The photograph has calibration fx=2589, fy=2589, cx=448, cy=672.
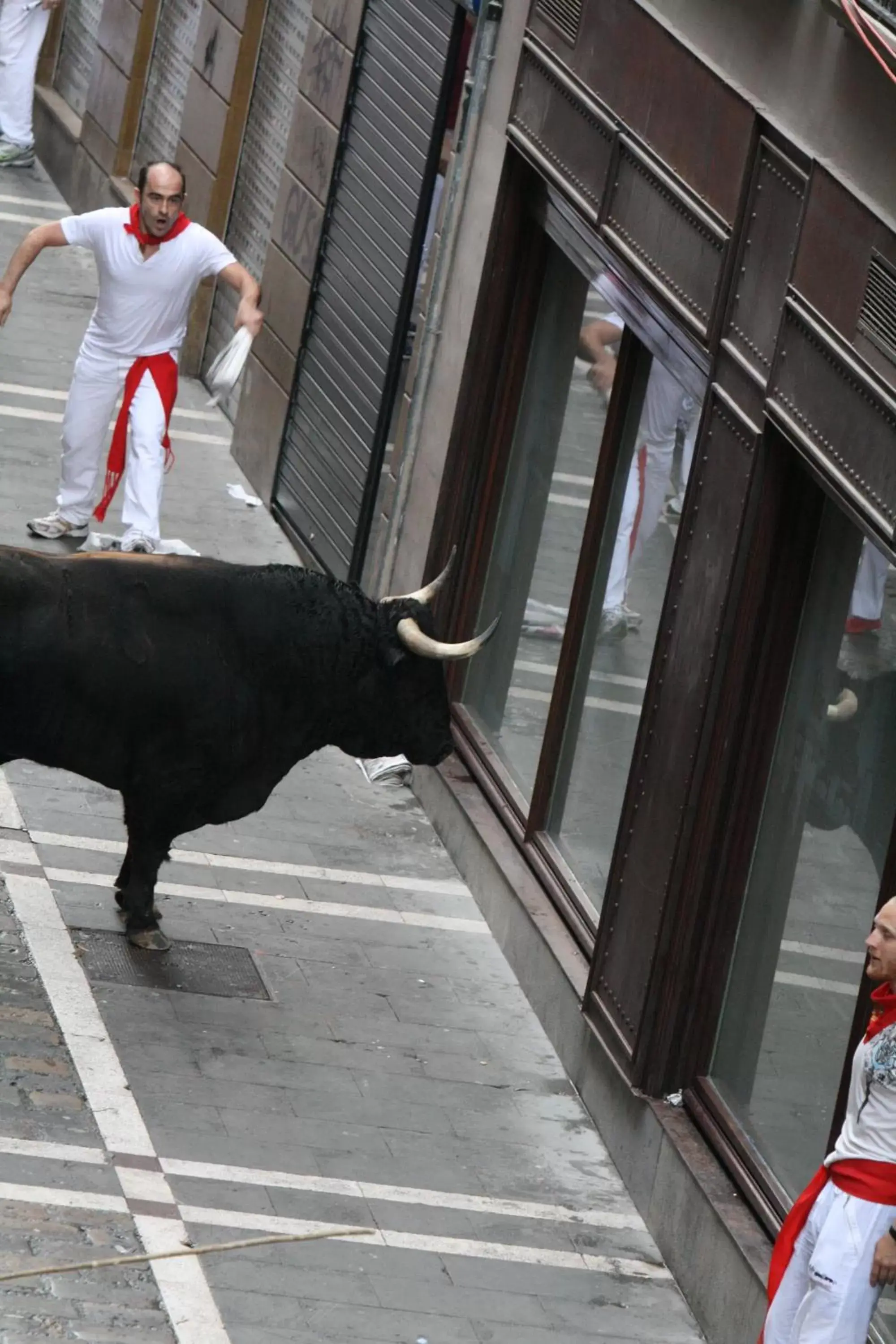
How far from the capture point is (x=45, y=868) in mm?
10703

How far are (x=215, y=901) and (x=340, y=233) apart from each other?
5188mm

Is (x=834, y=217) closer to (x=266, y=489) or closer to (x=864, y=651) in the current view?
(x=864, y=651)

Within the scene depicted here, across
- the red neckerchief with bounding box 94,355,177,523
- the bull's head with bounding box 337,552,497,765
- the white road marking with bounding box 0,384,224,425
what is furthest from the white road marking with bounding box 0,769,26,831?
the white road marking with bounding box 0,384,224,425

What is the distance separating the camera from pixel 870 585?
8.26 m

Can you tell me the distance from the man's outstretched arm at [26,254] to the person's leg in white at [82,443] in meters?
0.98

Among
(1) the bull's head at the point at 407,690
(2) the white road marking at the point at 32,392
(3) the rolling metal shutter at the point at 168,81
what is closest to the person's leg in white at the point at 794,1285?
(1) the bull's head at the point at 407,690

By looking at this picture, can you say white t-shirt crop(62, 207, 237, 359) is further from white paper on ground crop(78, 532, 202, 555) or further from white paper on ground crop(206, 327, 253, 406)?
white paper on ground crop(206, 327, 253, 406)

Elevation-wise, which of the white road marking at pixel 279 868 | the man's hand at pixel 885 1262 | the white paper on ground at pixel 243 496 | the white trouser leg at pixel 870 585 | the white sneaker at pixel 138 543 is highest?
the white trouser leg at pixel 870 585

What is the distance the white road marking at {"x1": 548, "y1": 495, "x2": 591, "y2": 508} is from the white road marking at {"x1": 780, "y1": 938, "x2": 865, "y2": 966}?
2.81 metres

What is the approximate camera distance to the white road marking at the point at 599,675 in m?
10.1

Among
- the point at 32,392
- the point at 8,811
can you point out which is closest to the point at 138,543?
the point at 8,811

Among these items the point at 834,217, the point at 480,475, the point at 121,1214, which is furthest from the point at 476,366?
the point at 121,1214

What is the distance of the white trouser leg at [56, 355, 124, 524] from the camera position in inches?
547

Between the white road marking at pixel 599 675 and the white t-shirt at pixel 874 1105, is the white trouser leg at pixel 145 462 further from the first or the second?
the white t-shirt at pixel 874 1105
